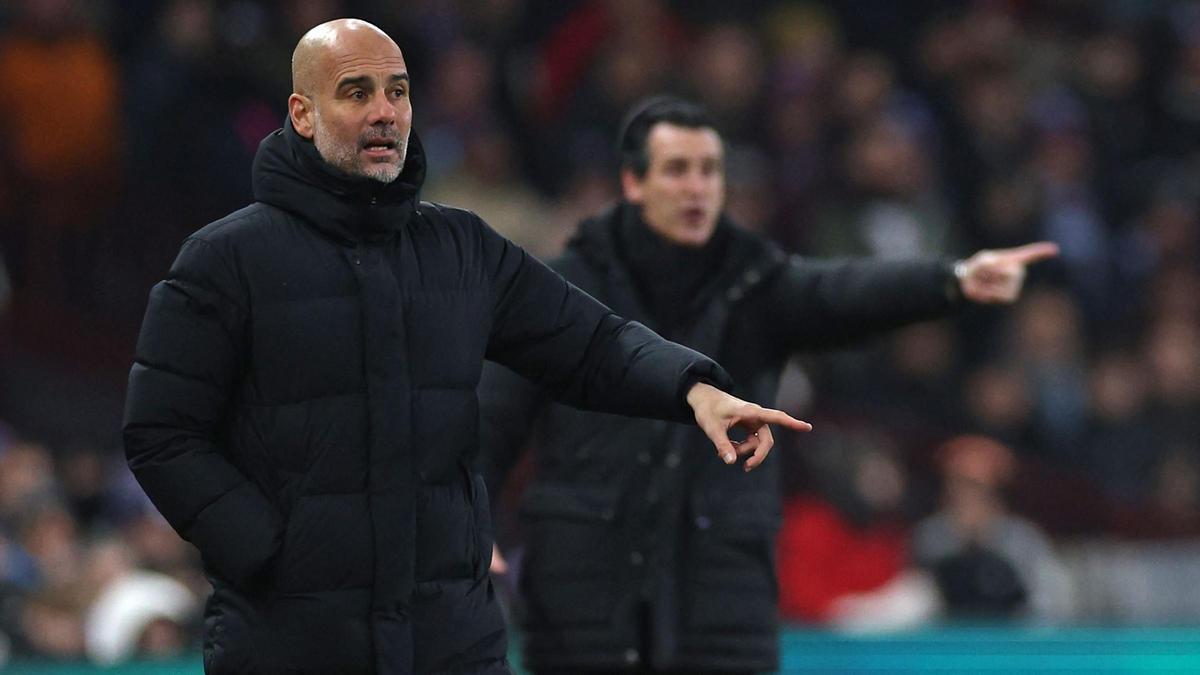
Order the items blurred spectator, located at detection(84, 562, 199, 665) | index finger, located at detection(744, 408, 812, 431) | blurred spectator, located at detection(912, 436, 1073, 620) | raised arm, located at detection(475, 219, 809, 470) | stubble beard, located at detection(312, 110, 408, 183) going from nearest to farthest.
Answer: index finger, located at detection(744, 408, 812, 431) < stubble beard, located at detection(312, 110, 408, 183) < raised arm, located at detection(475, 219, 809, 470) < blurred spectator, located at detection(84, 562, 199, 665) < blurred spectator, located at detection(912, 436, 1073, 620)

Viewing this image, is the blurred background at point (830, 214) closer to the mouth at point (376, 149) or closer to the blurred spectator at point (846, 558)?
the blurred spectator at point (846, 558)

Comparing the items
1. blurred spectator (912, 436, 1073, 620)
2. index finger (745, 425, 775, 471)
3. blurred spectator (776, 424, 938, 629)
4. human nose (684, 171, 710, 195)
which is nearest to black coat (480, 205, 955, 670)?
human nose (684, 171, 710, 195)

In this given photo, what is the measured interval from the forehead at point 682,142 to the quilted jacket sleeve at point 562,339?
61.0 inches

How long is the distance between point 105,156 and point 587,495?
554cm

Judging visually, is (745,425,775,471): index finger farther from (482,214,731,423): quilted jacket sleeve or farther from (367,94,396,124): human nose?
(367,94,396,124): human nose

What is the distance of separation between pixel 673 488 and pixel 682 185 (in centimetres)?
81

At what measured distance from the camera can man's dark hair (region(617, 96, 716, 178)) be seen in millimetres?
5996

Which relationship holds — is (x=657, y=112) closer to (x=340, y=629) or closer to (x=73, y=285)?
(x=340, y=629)

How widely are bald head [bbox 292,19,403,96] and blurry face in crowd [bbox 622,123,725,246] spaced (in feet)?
6.01

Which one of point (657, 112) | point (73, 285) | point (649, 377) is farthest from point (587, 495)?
point (73, 285)

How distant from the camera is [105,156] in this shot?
10.6 m

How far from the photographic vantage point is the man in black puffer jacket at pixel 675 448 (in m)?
5.61

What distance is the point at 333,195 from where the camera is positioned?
160 inches

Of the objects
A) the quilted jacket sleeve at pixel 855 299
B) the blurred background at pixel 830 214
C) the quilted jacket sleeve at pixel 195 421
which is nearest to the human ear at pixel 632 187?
the quilted jacket sleeve at pixel 855 299
